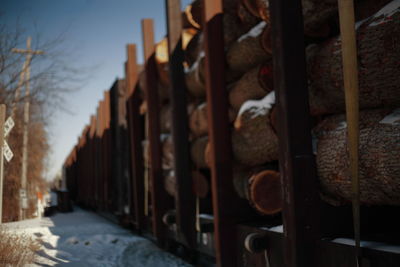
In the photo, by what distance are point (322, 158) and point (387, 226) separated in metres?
0.85

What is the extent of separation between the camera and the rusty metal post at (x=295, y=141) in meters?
2.57

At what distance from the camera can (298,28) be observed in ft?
8.81

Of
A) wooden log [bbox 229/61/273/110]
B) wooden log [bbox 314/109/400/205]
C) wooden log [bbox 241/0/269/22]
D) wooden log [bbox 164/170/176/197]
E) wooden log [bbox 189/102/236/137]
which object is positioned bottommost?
wooden log [bbox 164/170/176/197]

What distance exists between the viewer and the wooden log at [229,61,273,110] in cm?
367

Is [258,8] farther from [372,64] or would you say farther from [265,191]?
[265,191]

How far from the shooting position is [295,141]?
8.58 feet

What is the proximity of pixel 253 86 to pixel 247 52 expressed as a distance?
36 centimetres

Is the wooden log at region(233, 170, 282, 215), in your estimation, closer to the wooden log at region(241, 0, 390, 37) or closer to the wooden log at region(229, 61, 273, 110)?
the wooden log at region(229, 61, 273, 110)

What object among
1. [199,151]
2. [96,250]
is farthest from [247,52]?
[96,250]

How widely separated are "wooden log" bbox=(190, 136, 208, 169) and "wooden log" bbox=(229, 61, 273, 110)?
0.85 m

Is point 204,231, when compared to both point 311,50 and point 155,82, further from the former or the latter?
point 155,82

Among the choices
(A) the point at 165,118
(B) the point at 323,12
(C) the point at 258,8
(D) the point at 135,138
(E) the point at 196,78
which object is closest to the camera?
(B) the point at 323,12

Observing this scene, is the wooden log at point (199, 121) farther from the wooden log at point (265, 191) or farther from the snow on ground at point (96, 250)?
the snow on ground at point (96, 250)

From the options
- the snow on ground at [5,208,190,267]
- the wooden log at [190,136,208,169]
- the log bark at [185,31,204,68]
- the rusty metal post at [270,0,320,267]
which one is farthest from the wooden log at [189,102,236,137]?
the rusty metal post at [270,0,320,267]
